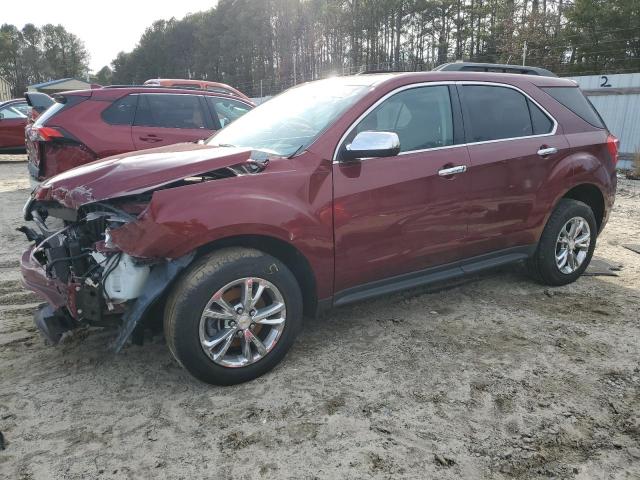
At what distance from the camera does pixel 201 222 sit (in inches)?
107

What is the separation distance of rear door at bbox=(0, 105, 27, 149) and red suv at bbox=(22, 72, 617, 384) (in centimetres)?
1181

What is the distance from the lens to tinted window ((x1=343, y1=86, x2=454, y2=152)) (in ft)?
Result: 11.3

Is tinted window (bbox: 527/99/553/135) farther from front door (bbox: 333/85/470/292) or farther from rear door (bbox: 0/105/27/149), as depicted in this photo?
rear door (bbox: 0/105/27/149)

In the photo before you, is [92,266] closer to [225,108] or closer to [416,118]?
[416,118]

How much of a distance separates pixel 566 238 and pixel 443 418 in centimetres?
254

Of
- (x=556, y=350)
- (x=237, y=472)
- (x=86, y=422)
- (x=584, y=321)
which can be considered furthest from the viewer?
(x=584, y=321)

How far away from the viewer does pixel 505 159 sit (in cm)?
391

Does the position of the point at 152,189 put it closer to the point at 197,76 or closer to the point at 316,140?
the point at 316,140

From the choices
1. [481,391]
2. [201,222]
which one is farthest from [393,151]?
[481,391]

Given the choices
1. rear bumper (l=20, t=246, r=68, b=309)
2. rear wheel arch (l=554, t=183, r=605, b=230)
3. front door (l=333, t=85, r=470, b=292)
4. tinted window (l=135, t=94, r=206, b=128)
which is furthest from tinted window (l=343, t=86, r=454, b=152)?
tinted window (l=135, t=94, r=206, b=128)

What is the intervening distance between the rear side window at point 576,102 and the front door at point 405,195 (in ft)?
4.09

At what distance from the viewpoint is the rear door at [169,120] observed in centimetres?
658

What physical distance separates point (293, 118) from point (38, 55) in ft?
333

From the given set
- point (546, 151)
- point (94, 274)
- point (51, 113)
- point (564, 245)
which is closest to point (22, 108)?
A: point (51, 113)
